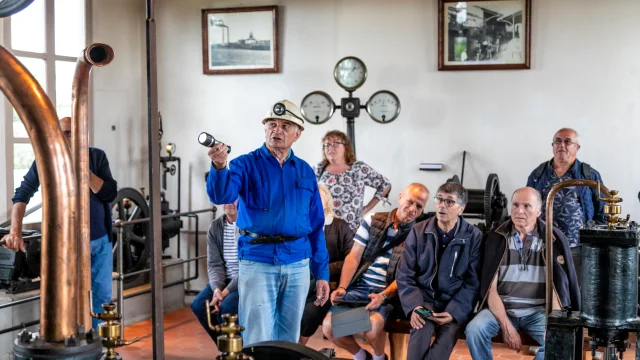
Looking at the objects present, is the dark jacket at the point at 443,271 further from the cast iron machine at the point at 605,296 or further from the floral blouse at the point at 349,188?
the cast iron machine at the point at 605,296

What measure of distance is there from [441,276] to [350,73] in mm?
2941

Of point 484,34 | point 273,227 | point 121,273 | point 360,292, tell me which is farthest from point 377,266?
point 484,34

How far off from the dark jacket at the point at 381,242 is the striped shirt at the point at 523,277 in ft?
2.14

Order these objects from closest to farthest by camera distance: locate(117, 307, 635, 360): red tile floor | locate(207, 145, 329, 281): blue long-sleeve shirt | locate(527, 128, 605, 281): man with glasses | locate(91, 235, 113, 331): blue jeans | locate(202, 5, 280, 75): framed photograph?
locate(207, 145, 329, 281): blue long-sleeve shirt → locate(91, 235, 113, 331): blue jeans → locate(527, 128, 605, 281): man with glasses → locate(117, 307, 635, 360): red tile floor → locate(202, 5, 280, 75): framed photograph

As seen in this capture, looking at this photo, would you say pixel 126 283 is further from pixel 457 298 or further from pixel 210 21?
pixel 457 298

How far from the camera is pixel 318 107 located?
23.0 feet

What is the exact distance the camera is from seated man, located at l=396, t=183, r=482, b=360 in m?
4.32

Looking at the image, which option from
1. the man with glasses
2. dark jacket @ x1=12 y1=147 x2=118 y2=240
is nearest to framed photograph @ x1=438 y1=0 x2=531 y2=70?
the man with glasses

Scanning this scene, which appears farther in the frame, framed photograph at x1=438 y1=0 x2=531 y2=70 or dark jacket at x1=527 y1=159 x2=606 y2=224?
framed photograph at x1=438 y1=0 x2=531 y2=70

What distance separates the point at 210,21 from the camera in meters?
7.61

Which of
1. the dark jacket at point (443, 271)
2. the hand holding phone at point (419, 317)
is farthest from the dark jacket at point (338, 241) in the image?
the hand holding phone at point (419, 317)

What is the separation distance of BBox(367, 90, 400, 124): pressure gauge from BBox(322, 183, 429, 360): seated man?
2.17 m

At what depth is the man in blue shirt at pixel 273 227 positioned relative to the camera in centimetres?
376

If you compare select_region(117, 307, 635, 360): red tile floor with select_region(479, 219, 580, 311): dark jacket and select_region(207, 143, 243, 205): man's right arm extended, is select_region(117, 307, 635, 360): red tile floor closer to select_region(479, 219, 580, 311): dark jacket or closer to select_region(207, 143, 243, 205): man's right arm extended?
select_region(479, 219, 580, 311): dark jacket
